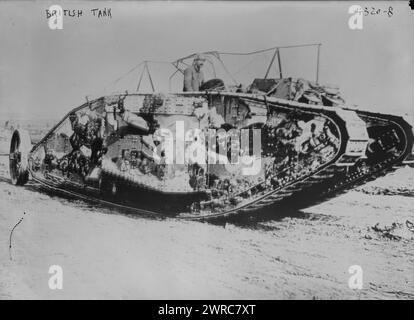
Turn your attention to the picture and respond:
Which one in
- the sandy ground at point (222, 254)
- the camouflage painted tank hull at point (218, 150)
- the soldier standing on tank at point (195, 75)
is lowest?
the sandy ground at point (222, 254)

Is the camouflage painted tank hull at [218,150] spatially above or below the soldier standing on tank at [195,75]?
below

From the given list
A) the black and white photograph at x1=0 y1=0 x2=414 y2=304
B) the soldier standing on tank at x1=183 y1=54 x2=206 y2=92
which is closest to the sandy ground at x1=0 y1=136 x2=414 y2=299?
the black and white photograph at x1=0 y1=0 x2=414 y2=304

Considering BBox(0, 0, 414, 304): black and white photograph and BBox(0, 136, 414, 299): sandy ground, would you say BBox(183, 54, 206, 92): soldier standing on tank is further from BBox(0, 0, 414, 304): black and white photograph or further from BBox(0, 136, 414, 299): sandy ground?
BBox(0, 136, 414, 299): sandy ground

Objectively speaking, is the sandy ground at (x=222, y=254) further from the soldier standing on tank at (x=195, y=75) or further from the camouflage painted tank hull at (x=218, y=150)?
the soldier standing on tank at (x=195, y=75)

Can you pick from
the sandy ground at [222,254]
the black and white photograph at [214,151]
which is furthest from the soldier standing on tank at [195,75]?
the sandy ground at [222,254]

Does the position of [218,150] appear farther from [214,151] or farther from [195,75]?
[195,75]

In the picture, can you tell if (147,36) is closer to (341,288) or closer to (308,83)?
(308,83)
